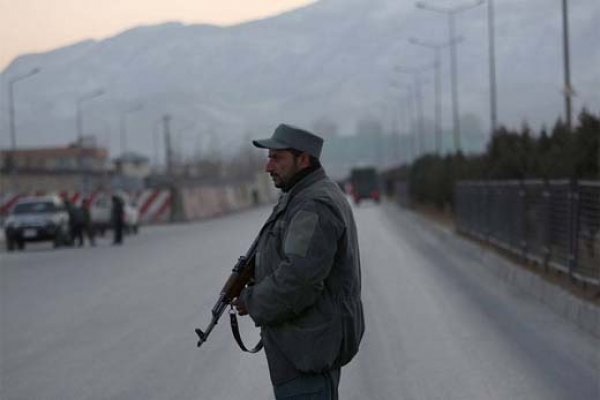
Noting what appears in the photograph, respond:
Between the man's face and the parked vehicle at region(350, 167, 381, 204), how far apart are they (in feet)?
314

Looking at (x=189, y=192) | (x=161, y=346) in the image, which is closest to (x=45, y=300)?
(x=161, y=346)

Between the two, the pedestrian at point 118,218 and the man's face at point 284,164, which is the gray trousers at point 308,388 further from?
the pedestrian at point 118,218

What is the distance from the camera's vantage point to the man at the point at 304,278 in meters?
6.16

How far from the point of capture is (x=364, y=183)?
4075 inches

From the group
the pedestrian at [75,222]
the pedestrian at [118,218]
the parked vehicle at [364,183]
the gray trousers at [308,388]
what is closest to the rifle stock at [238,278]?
the gray trousers at [308,388]

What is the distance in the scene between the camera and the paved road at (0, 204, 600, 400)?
11.4 metres

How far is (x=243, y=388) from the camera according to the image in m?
11.4

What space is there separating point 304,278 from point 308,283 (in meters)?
0.04

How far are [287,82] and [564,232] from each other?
A: 130801 mm

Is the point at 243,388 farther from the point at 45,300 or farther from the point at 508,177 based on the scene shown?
the point at 508,177

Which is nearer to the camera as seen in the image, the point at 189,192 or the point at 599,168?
the point at 599,168

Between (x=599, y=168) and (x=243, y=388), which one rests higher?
(x=599, y=168)

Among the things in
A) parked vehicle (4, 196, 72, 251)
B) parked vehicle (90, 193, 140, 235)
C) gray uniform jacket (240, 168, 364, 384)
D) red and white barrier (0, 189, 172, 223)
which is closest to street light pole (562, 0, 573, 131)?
parked vehicle (4, 196, 72, 251)

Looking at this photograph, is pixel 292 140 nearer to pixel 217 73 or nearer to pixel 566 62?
pixel 566 62
